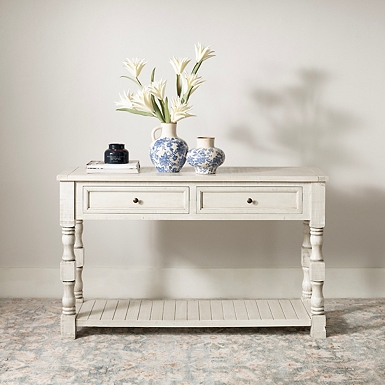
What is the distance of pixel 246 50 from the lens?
3271mm

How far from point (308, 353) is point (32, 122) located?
1.91 meters

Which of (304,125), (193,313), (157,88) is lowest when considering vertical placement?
(193,313)

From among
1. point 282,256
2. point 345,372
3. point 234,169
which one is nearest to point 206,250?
point 282,256

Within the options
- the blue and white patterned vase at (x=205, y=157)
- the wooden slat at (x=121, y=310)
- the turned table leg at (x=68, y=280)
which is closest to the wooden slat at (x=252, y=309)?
the wooden slat at (x=121, y=310)

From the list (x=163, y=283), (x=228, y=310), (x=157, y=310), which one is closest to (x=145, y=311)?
(x=157, y=310)

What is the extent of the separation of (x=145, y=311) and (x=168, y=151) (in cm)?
80

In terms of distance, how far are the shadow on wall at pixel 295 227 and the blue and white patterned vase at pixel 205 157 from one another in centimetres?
61

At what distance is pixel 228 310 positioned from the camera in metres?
2.91

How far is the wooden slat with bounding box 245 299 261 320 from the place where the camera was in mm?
2838

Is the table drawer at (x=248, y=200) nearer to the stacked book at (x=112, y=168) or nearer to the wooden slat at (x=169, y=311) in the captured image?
the stacked book at (x=112, y=168)

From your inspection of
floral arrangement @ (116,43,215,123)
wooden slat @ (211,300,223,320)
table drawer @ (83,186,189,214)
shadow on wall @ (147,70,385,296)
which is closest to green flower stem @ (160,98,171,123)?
floral arrangement @ (116,43,215,123)

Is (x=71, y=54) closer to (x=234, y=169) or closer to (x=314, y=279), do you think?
(x=234, y=169)

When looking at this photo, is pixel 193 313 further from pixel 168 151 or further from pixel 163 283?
pixel 168 151

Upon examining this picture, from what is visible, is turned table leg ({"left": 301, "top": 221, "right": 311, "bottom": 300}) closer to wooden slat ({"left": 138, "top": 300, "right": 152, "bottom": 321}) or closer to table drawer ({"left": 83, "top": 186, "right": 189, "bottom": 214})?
table drawer ({"left": 83, "top": 186, "right": 189, "bottom": 214})
